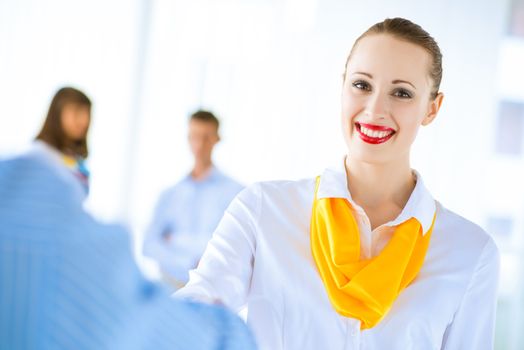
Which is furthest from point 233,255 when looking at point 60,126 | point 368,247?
point 60,126

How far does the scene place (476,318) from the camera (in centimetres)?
174

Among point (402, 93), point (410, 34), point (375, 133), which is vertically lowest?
point (375, 133)

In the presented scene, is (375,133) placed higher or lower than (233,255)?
higher

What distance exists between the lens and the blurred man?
468 cm

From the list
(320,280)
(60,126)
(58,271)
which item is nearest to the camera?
(58,271)

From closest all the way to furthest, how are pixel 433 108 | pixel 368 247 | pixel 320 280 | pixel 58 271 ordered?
1. pixel 58 271
2. pixel 320 280
3. pixel 368 247
4. pixel 433 108

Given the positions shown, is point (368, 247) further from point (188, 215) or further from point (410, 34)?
point (188, 215)

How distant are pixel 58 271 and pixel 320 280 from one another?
1158 mm

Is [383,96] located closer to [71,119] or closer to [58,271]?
[58,271]

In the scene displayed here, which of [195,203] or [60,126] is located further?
[195,203]

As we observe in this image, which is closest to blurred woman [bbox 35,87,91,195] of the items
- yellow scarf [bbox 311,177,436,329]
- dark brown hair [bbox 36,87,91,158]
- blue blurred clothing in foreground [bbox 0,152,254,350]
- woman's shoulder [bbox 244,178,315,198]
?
dark brown hair [bbox 36,87,91,158]

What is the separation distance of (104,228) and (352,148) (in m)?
1.27

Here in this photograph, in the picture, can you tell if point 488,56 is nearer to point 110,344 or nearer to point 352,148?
point 352,148

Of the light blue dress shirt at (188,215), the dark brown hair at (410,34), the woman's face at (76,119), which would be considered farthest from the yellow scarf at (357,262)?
the light blue dress shirt at (188,215)
